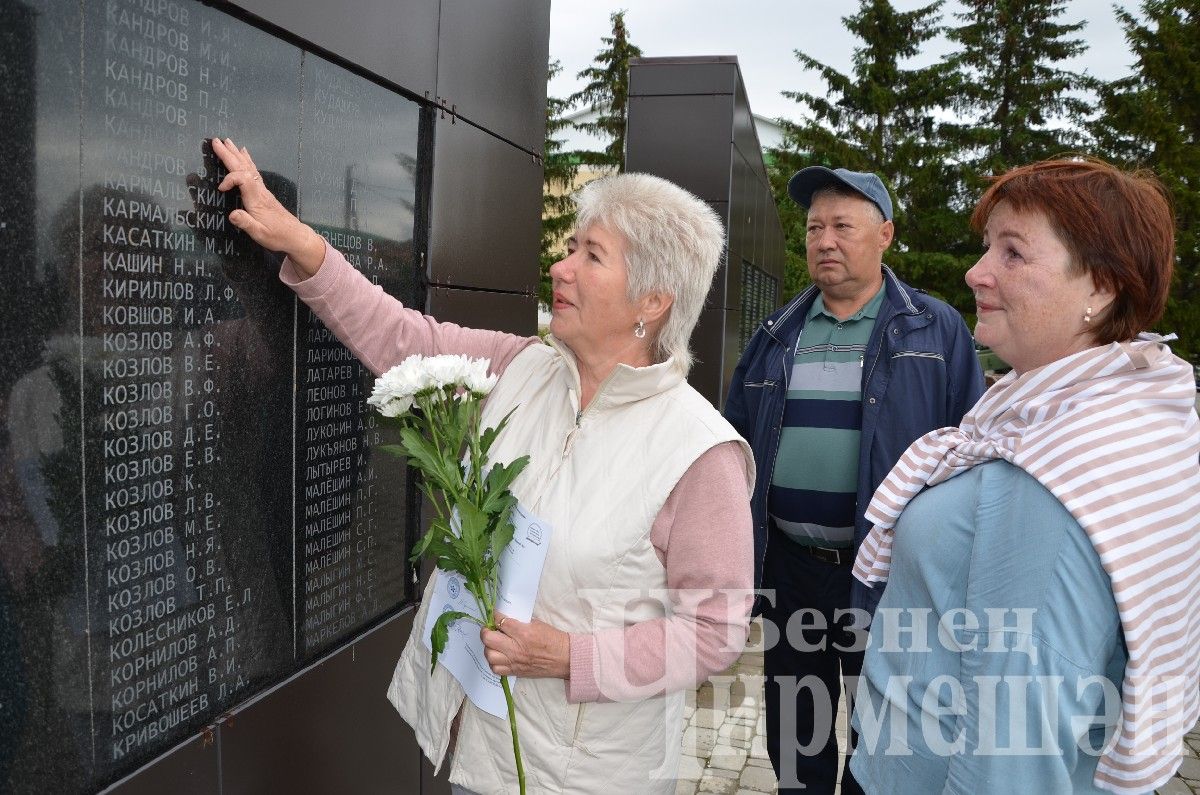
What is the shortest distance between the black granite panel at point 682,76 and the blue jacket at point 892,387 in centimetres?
461

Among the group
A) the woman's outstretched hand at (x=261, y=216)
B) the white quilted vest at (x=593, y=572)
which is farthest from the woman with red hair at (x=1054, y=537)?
the woman's outstretched hand at (x=261, y=216)

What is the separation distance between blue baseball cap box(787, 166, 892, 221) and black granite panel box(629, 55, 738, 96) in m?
4.11

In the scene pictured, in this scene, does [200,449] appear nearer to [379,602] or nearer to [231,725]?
[231,725]

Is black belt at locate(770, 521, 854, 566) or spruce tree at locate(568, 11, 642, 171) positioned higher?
spruce tree at locate(568, 11, 642, 171)

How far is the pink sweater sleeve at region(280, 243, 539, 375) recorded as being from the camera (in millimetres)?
2287

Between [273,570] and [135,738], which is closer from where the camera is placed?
[135,738]

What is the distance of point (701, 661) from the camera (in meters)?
2.06

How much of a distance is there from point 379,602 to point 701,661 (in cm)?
128

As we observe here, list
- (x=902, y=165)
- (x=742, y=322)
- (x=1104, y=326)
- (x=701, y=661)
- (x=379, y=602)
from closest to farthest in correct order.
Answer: (x=1104, y=326) → (x=701, y=661) → (x=379, y=602) → (x=742, y=322) → (x=902, y=165)

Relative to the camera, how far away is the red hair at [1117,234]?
1.79 m

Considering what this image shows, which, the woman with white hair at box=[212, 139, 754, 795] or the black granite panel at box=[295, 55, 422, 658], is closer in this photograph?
the woman with white hair at box=[212, 139, 754, 795]

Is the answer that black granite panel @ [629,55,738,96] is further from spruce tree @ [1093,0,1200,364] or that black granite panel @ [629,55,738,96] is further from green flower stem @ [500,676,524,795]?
spruce tree @ [1093,0,1200,364]

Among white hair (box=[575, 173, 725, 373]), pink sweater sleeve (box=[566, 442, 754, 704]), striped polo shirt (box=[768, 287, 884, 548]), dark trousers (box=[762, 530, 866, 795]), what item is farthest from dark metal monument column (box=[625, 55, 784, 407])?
pink sweater sleeve (box=[566, 442, 754, 704])

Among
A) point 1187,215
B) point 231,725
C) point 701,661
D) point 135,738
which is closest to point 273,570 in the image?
point 231,725
